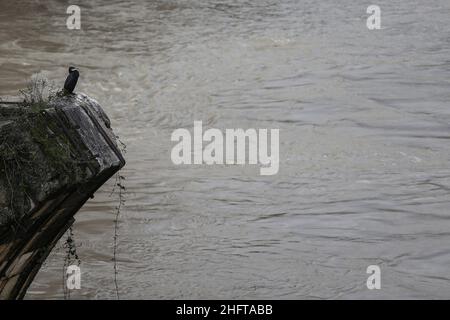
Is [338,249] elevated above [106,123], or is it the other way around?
[106,123]

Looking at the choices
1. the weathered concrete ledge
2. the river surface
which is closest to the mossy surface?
the weathered concrete ledge

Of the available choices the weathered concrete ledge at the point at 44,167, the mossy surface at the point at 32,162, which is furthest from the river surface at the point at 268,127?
the mossy surface at the point at 32,162

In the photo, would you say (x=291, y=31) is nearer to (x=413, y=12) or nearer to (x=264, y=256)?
(x=413, y=12)

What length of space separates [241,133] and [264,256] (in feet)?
17.6

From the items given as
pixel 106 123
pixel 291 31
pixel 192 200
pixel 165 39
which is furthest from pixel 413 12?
pixel 106 123

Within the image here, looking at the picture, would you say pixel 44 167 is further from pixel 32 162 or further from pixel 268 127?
pixel 268 127

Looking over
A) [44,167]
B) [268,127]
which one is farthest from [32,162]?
[268,127]

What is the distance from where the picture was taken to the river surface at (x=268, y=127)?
11.7 metres

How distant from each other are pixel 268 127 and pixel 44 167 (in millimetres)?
12700

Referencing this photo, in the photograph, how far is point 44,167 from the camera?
16.0 feet

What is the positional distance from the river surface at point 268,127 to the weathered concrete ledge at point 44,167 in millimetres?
5498

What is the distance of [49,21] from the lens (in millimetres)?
25094

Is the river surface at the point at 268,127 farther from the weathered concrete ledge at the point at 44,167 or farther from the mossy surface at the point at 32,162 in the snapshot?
the mossy surface at the point at 32,162

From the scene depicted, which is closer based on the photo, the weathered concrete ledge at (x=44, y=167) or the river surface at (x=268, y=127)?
the weathered concrete ledge at (x=44, y=167)
